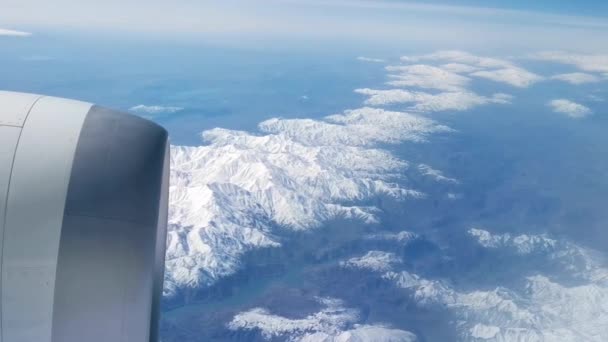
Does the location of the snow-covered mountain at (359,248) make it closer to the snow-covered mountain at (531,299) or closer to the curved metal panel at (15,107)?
the snow-covered mountain at (531,299)

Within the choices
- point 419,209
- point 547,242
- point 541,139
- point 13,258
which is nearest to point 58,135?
point 13,258

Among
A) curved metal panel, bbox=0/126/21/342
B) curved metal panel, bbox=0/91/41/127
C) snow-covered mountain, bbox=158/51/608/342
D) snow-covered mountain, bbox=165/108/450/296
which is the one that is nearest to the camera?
curved metal panel, bbox=0/126/21/342

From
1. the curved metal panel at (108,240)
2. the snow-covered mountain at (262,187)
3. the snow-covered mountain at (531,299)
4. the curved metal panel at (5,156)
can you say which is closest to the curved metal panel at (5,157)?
the curved metal panel at (5,156)

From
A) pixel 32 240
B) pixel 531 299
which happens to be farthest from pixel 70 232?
pixel 531 299

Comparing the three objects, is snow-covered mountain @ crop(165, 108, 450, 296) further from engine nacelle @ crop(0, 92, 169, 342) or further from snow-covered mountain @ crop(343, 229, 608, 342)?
engine nacelle @ crop(0, 92, 169, 342)

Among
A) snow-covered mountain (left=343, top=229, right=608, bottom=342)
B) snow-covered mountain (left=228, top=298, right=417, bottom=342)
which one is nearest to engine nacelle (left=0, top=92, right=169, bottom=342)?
snow-covered mountain (left=228, top=298, right=417, bottom=342)

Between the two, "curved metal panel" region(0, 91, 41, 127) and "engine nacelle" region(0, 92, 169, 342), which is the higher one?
"curved metal panel" region(0, 91, 41, 127)

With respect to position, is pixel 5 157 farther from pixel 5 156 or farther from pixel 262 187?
pixel 262 187

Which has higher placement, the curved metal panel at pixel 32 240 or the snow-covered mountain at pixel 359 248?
the curved metal panel at pixel 32 240
